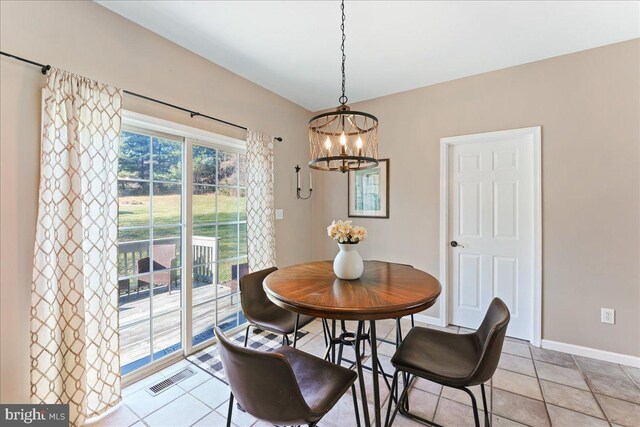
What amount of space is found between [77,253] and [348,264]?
164 cm

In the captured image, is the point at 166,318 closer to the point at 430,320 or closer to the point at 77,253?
the point at 77,253

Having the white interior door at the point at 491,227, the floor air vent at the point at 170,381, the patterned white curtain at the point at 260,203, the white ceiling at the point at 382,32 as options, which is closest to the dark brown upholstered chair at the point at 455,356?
the white interior door at the point at 491,227

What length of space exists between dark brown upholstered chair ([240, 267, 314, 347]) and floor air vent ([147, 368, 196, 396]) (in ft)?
1.79

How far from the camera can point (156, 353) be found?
2303mm

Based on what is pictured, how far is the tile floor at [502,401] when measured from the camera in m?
1.72

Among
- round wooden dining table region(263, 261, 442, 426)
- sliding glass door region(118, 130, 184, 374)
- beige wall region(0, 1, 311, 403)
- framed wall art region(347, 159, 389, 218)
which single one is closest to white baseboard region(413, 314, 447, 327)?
framed wall art region(347, 159, 389, 218)

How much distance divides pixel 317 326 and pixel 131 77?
2842mm

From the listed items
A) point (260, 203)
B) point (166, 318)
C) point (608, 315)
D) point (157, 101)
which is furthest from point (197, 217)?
point (608, 315)

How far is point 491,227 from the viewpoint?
2916 millimetres

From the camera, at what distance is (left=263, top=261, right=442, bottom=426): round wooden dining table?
1314 millimetres

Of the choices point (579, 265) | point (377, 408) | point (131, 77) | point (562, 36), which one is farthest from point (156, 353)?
point (562, 36)

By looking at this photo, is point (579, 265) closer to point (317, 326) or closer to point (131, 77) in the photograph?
point (317, 326)

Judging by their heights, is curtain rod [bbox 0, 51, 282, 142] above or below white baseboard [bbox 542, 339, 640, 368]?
above

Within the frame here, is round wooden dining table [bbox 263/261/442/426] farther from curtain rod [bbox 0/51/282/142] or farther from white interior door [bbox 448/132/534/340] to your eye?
curtain rod [bbox 0/51/282/142]
